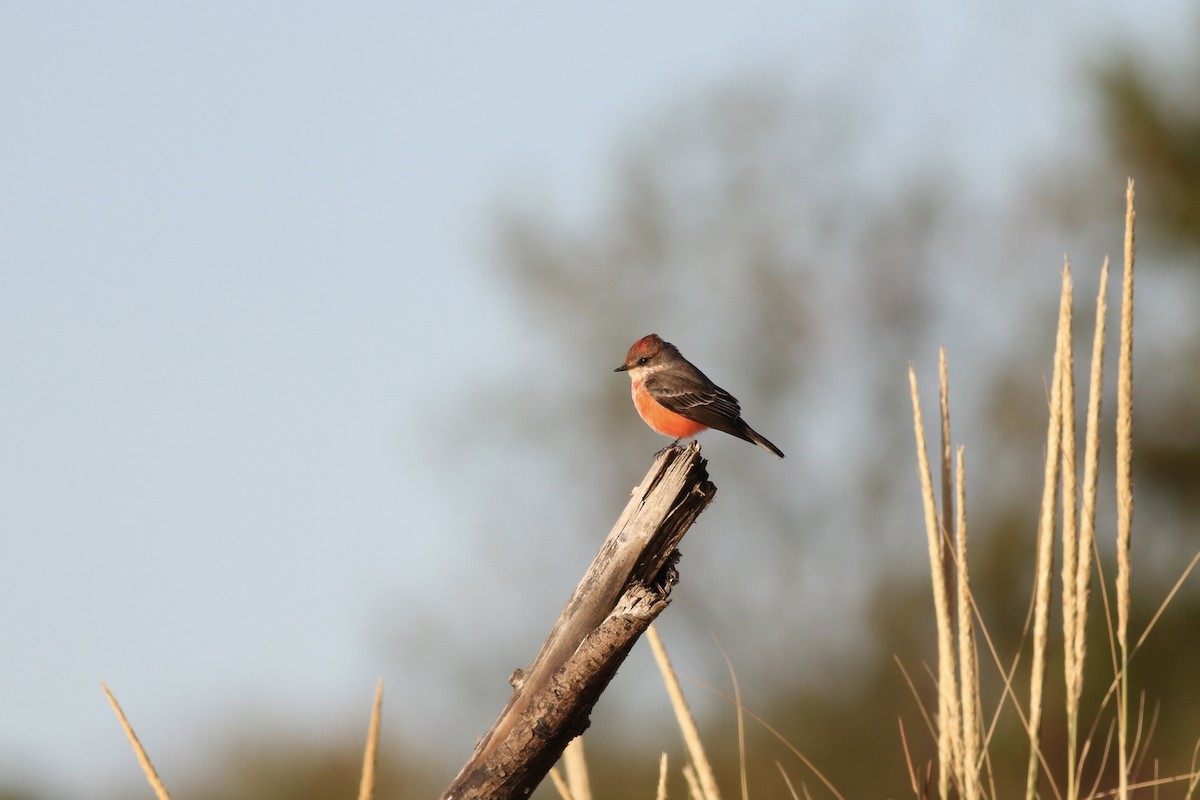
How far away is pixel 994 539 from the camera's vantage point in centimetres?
2275

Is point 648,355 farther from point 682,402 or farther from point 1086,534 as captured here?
point 1086,534

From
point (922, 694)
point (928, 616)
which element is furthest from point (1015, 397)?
point (922, 694)

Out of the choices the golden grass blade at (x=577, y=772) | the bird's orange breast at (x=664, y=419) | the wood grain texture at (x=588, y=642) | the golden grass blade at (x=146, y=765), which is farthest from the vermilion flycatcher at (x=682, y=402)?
→ the golden grass blade at (x=146, y=765)

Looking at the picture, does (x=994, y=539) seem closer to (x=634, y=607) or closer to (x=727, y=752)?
(x=727, y=752)

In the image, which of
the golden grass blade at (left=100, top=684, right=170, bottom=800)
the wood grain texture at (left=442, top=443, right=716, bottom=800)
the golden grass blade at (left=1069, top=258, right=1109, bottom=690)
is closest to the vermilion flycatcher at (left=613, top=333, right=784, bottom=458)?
the wood grain texture at (left=442, top=443, right=716, bottom=800)

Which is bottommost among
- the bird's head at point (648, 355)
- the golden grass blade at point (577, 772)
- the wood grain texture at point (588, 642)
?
the golden grass blade at point (577, 772)

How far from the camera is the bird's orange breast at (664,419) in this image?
27.7ft

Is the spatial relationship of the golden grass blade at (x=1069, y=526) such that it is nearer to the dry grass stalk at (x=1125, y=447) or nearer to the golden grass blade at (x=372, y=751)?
the dry grass stalk at (x=1125, y=447)

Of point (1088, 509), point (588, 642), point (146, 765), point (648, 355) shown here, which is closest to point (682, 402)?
point (648, 355)

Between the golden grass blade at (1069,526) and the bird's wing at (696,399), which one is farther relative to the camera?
the bird's wing at (696,399)

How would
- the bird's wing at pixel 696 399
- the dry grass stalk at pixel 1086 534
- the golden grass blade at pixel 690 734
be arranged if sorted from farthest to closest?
the bird's wing at pixel 696 399
the golden grass blade at pixel 690 734
the dry grass stalk at pixel 1086 534

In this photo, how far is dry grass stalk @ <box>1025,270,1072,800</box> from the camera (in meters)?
2.59

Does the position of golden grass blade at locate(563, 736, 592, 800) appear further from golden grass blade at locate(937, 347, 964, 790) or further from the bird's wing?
the bird's wing

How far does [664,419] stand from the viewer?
337 inches
